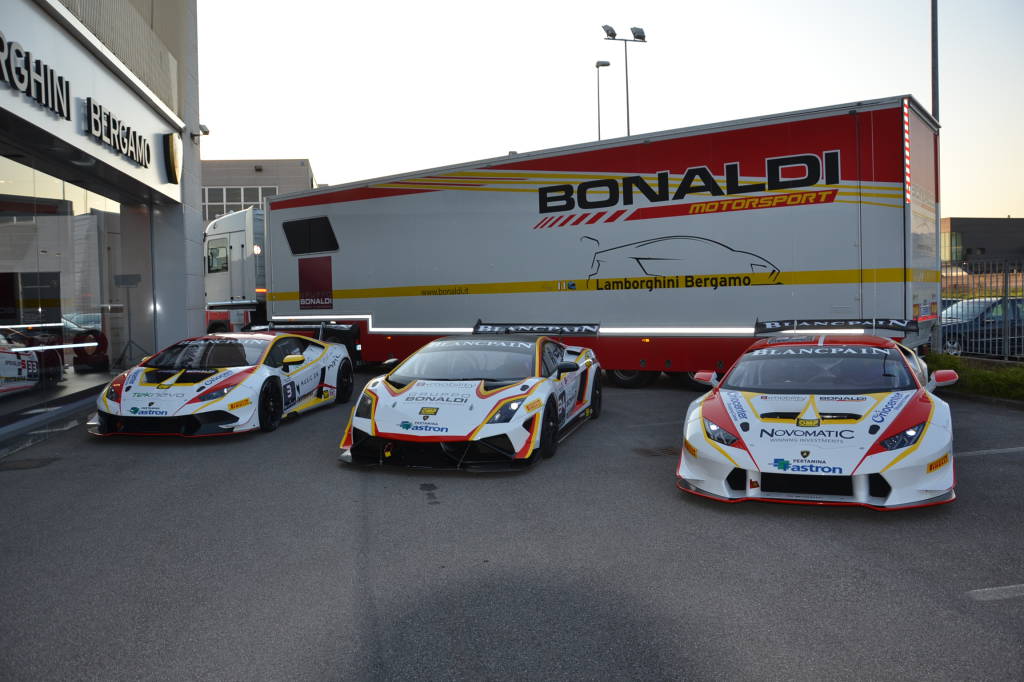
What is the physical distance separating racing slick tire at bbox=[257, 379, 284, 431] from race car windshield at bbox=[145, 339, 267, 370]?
369 millimetres

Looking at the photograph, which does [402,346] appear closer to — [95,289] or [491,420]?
[95,289]

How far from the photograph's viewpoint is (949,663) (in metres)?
3.24

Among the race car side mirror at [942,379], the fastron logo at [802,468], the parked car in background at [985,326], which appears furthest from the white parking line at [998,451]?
the parked car in background at [985,326]

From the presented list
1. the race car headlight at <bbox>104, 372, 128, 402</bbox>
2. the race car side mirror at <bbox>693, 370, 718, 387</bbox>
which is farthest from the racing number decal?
the race car side mirror at <bbox>693, 370, 718, 387</bbox>

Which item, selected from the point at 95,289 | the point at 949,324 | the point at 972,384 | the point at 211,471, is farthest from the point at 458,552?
the point at 949,324

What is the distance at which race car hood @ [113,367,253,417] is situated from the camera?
8.52 meters

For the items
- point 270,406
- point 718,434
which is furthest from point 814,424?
point 270,406

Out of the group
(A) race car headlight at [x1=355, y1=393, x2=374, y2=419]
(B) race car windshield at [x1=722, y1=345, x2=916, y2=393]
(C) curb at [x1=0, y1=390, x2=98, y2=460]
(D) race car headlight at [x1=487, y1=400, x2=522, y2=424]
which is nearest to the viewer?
(B) race car windshield at [x1=722, y1=345, x2=916, y2=393]

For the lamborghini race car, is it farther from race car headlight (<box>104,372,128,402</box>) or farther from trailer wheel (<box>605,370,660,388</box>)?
trailer wheel (<box>605,370,660,388</box>)

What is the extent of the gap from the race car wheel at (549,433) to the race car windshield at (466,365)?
1.49 ft

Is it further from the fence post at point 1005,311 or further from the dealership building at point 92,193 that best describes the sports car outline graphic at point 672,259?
the dealership building at point 92,193

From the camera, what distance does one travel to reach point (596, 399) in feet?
32.2

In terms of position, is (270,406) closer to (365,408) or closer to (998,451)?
(365,408)

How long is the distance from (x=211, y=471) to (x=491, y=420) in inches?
107
